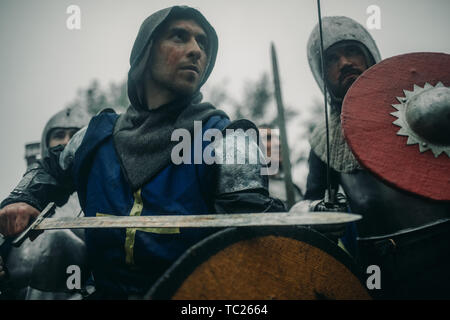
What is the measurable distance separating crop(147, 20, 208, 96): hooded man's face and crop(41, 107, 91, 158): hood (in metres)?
2.79

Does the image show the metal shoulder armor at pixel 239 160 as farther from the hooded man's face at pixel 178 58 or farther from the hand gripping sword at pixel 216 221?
the hooded man's face at pixel 178 58

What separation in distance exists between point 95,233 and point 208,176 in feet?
1.82

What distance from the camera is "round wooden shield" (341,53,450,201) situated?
1.30 metres

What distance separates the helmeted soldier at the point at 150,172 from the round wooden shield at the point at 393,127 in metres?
0.47

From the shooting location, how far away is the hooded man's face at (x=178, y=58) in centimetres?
161

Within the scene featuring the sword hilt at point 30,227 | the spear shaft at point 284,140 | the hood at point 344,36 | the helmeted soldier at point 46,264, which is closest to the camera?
the sword hilt at point 30,227

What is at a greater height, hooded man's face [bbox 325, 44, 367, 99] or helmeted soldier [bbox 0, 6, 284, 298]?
hooded man's face [bbox 325, 44, 367, 99]

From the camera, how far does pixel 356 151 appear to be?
4.49 ft

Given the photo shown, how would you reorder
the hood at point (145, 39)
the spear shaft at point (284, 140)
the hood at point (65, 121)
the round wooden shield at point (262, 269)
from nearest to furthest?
the round wooden shield at point (262, 269), the hood at point (145, 39), the hood at point (65, 121), the spear shaft at point (284, 140)

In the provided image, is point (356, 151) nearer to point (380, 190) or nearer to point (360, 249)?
point (380, 190)

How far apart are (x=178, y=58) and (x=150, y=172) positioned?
0.63m

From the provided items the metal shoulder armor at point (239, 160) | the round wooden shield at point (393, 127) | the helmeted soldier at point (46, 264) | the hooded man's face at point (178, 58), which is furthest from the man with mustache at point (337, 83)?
the helmeted soldier at point (46, 264)

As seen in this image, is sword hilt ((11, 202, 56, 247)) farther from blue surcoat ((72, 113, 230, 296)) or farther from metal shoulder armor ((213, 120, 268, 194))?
metal shoulder armor ((213, 120, 268, 194))

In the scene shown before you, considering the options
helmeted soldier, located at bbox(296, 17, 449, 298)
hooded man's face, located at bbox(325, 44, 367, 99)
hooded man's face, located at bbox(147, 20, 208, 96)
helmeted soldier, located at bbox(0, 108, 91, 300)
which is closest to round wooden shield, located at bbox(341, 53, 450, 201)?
helmeted soldier, located at bbox(296, 17, 449, 298)
